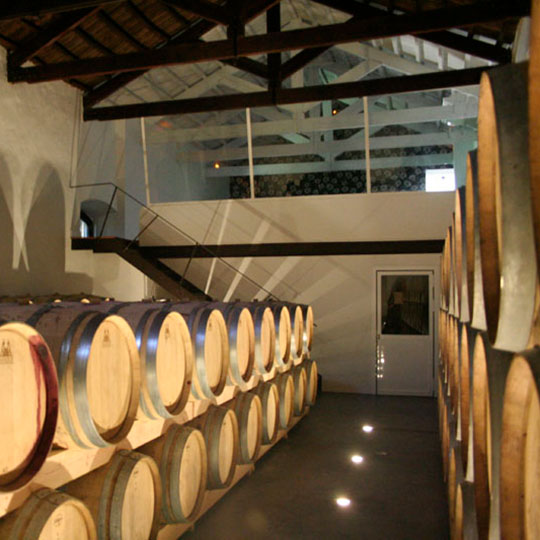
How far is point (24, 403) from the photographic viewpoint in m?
1.91

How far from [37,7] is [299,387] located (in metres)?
5.04

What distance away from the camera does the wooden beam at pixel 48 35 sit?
6816 millimetres

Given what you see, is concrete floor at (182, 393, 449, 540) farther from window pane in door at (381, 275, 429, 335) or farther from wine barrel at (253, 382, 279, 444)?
window pane in door at (381, 275, 429, 335)

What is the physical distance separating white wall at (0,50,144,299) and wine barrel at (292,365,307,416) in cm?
404

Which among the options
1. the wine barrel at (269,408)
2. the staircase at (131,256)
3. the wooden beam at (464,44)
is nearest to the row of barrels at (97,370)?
the wine barrel at (269,408)

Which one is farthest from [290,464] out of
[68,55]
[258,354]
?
[68,55]

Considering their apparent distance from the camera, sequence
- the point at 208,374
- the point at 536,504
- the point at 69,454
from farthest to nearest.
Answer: the point at 208,374
the point at 69,454
the point at 536,504

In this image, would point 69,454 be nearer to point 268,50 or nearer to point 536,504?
point 536,504

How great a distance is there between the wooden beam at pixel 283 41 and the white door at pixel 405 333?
4.24 m

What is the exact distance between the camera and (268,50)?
646 cm

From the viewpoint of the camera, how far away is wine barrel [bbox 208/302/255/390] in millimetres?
4117

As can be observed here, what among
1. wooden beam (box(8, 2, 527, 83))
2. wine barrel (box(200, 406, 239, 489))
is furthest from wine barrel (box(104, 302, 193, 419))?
wooden beam (box(8, 2, 527, 83))

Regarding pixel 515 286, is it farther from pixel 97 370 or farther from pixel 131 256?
pixel 131 256

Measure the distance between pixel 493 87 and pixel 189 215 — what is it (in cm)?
927
